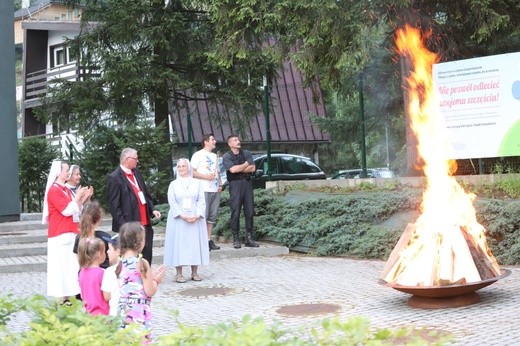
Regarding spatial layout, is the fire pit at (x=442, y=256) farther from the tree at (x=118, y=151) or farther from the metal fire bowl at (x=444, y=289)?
the tree at (x=118, y=151)

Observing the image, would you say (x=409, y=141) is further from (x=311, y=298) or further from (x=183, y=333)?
(x=183, y=333)

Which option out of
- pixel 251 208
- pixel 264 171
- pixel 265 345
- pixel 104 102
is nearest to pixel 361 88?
pixel 251 208

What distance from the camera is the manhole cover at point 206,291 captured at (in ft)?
38.2

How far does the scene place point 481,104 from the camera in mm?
16141

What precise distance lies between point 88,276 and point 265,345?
154 inches

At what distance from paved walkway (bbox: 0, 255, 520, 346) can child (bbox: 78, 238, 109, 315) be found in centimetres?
79

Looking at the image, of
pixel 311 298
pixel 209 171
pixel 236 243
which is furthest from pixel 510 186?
pixel 311 298

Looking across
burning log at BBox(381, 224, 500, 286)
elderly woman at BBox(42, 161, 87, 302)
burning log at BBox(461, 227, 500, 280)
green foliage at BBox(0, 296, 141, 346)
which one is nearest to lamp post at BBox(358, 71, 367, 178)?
burning log at BBox(381, 224, 500, 286)

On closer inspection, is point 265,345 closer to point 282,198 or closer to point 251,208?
point 251,208

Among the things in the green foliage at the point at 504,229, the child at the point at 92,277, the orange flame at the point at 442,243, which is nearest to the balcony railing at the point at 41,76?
the green foliage at the point at 504,229

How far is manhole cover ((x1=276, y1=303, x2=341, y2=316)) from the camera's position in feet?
32.0

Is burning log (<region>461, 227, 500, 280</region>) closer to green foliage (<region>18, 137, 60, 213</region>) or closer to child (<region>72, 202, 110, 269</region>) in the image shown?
child (<region>72, 202, 110, 269</region>)

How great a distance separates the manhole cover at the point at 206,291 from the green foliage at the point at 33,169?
16408 mm

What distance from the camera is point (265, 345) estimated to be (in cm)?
364
